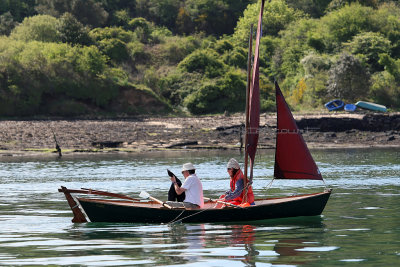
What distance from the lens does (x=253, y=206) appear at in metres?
20.8

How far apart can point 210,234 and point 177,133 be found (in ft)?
135

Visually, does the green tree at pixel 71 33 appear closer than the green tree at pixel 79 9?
Yes

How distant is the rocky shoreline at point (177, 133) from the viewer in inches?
Answer: 2208

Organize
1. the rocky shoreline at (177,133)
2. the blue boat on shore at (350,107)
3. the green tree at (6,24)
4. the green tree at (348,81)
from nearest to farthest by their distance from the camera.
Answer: the rocky shoreline at (177,133) < the blue boat on shore at (350,107) < the green tree at (348,81) < the green tree at (6,24)

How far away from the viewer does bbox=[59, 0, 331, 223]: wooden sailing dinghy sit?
20938mm

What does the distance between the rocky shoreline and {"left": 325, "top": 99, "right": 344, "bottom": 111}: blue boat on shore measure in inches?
95.5

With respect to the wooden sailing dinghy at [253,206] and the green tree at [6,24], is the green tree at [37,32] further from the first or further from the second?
the wooden sailing dinghy at [253,206]

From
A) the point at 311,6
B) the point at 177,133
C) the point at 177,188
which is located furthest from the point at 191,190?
the point at 311,6

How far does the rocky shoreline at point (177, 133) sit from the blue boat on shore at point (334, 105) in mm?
2425

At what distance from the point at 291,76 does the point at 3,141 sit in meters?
36.2

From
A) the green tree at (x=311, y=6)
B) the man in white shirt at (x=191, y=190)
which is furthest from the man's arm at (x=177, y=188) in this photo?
the green tree at (x=311, y=6)

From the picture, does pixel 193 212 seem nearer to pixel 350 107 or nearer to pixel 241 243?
pixel 241 243

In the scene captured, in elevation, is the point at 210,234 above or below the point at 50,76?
below

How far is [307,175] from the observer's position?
853 inches
